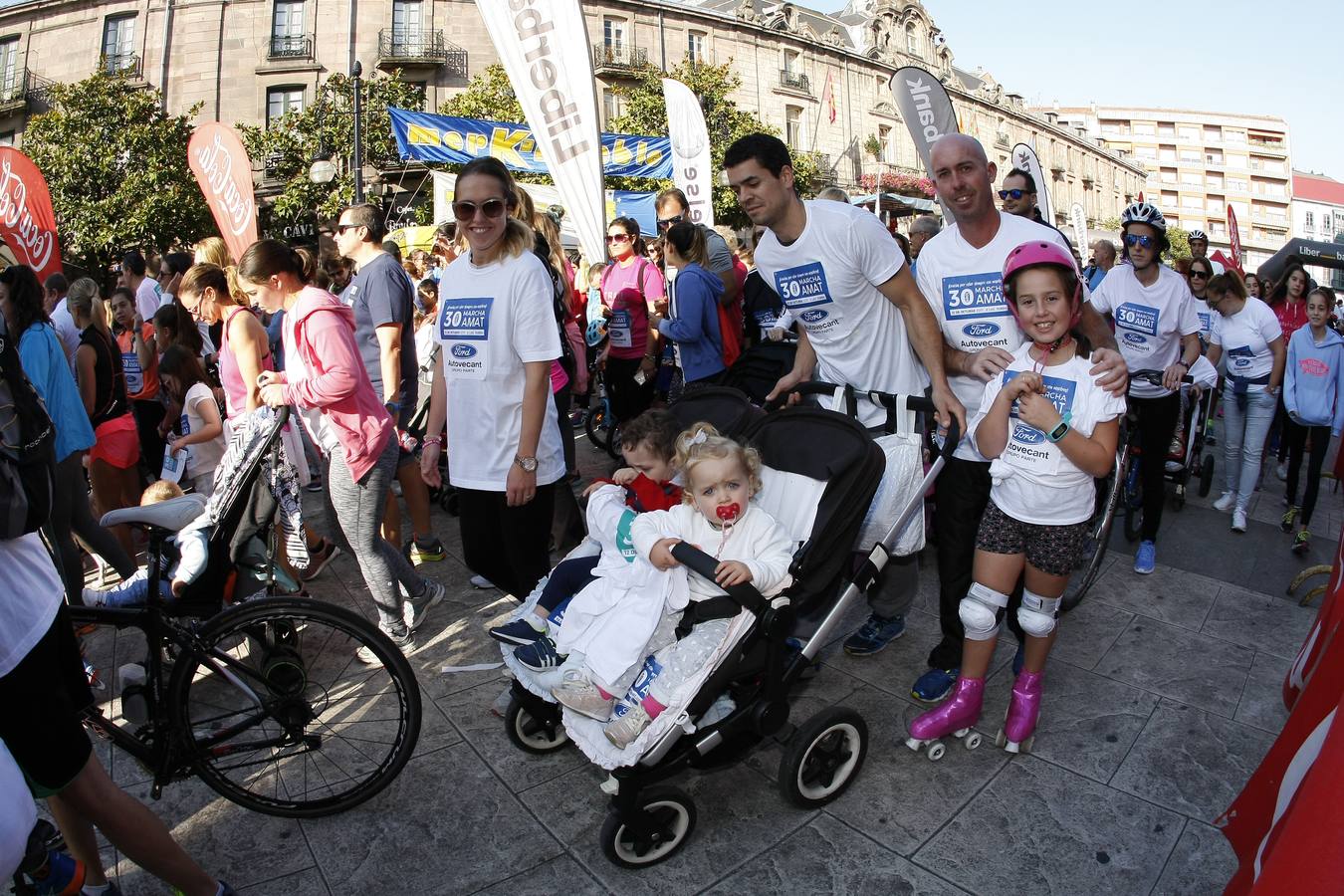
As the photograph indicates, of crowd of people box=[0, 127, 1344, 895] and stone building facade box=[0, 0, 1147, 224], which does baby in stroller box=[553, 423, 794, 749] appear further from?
stone building facade box=[0, 0, 1147, 224]

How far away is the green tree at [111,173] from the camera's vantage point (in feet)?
77.5

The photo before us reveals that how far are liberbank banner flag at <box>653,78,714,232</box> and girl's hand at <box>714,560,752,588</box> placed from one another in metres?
7.99

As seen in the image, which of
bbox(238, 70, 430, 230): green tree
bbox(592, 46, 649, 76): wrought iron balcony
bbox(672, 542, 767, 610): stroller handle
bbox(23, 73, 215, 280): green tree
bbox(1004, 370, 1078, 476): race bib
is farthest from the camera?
bbox(592, 46, 649, 76): wrought iron balcony

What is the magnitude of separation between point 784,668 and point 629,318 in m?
4.52

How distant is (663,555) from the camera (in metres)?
2.57

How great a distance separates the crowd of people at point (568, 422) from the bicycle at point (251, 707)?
0.25 metres

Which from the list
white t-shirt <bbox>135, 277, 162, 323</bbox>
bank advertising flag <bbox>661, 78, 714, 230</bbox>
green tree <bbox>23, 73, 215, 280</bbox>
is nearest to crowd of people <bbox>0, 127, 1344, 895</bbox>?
white t-shirt <bbox>135, 277, 162, 323</bbox>

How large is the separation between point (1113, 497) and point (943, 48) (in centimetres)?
6484

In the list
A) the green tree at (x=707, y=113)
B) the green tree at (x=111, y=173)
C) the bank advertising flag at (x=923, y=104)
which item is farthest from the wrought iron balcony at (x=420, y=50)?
the bank advertising flag at (x=923, y=104)

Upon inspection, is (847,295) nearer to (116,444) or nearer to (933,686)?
(933,686)

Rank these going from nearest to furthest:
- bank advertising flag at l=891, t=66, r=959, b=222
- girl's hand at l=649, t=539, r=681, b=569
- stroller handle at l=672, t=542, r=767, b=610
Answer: stroller handle at l=672, t=542, r=767, b=610 < girl's hand at l=649, t=539, r=681, b=569 < bank advertising flag at l=891, t=66, r=959, b=222

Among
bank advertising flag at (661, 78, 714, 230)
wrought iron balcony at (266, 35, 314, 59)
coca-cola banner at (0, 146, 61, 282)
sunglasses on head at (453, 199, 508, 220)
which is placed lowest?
sunglasses on head at (453, 199, 508, 220)

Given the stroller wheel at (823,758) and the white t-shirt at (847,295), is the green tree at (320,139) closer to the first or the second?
the white t-shirt at (847,295)

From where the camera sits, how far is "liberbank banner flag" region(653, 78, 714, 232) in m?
9.98
